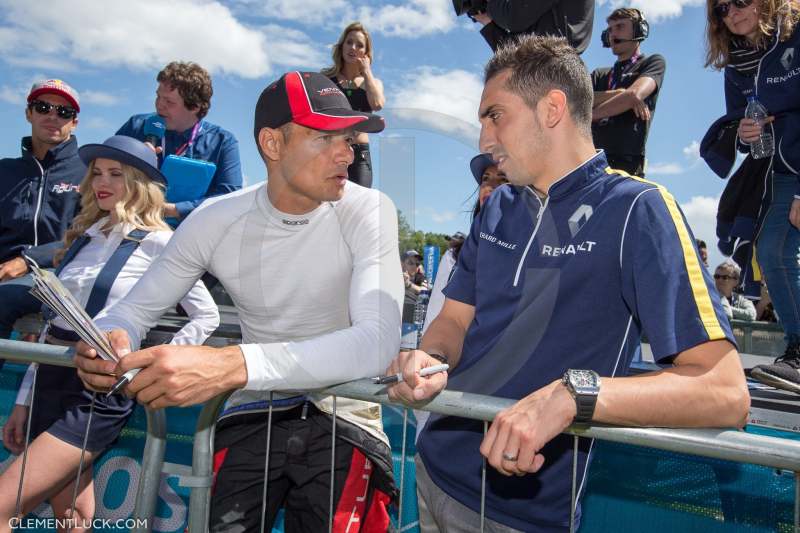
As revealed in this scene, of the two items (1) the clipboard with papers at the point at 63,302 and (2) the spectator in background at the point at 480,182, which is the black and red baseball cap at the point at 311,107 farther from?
(2) the spectator in background at the point at 480,182

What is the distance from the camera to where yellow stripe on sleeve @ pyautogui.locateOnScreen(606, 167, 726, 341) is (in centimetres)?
134

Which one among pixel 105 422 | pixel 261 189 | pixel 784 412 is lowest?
pixel 105 422

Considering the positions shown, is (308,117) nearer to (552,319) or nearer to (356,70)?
(552,319)

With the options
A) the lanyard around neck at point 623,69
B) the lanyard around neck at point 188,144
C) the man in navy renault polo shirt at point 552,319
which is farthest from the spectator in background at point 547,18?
the lanyard around neck at point 188,144

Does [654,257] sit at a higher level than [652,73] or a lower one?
lower

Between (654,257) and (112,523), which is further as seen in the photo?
(112,523)

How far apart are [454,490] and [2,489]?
193cm

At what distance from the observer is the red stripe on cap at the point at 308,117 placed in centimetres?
220

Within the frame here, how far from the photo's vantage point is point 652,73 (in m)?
3.87

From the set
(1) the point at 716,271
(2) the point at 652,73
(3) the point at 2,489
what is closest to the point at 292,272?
(3) the point at 2,489

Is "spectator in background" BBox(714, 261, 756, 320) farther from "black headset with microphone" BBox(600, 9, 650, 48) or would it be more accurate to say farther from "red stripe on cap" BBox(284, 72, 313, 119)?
"red stripe on cap" BBox(284, 72, 313, 119)

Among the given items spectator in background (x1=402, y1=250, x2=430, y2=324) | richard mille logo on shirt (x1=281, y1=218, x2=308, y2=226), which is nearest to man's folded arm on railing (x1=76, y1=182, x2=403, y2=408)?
richard mille logo on shirt (x1=281, y1=218, x2=308, y2=226)

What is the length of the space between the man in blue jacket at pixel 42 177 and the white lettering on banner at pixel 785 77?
4.06 meters

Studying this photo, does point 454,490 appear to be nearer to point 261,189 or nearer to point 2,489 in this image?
point 261,189
